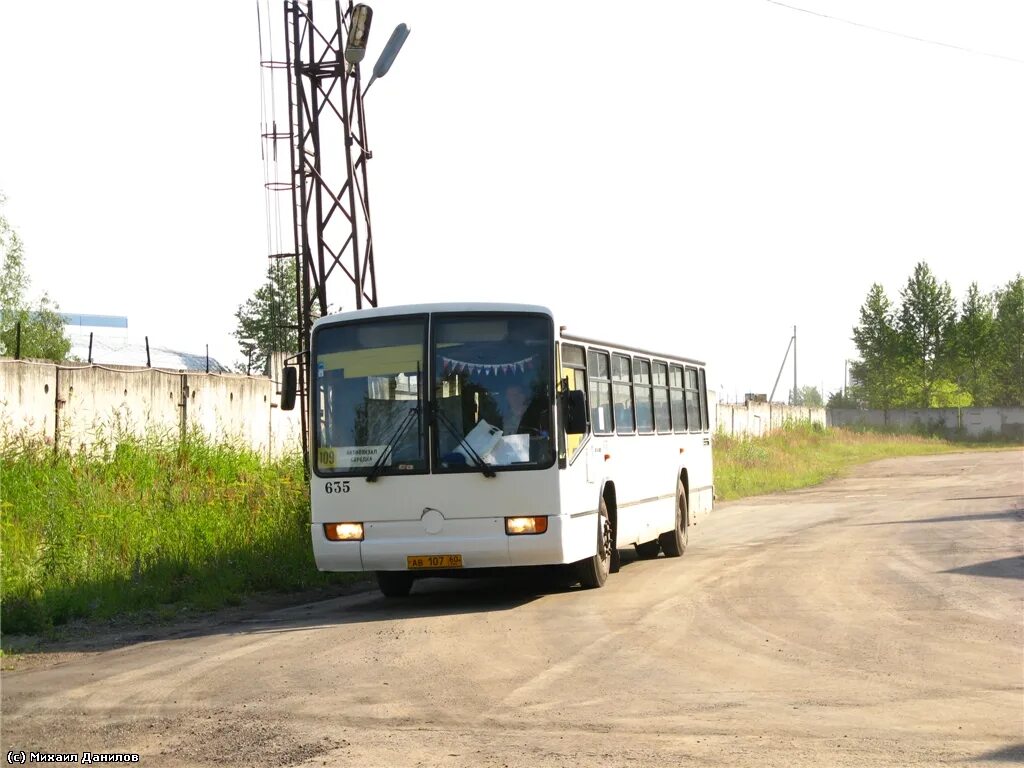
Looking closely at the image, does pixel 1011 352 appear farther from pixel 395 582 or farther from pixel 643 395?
pixel 395 582

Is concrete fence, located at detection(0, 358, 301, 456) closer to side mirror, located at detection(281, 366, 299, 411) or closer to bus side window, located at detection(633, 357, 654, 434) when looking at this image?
side mirror, located at detection(281, 366, 299, 411)

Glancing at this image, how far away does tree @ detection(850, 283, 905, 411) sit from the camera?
310ft

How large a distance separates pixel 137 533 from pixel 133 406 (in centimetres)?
554

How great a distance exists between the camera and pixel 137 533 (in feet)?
54.7

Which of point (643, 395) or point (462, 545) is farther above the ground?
point (643, 395)

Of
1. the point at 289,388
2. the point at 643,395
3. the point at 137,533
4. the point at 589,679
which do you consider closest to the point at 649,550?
the point at 643,395

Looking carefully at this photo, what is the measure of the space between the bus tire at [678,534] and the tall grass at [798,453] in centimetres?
1496

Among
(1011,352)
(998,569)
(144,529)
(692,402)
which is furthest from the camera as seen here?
→ (1011,352)

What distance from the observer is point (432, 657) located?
10.5 meters

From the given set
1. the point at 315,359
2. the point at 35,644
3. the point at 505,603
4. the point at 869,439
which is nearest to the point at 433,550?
the point at 505,603

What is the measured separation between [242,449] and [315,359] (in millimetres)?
10465

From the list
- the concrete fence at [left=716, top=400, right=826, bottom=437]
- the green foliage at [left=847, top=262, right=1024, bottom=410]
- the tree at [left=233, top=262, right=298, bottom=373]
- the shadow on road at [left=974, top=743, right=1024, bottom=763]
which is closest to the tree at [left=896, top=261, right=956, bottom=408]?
the green foliage at [left=847, top=262, right=1024, bottom=410]

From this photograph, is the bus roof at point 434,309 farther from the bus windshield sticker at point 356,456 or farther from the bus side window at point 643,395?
the bus side window at point 643,395

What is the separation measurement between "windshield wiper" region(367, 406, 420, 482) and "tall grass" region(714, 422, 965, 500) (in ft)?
73.1
